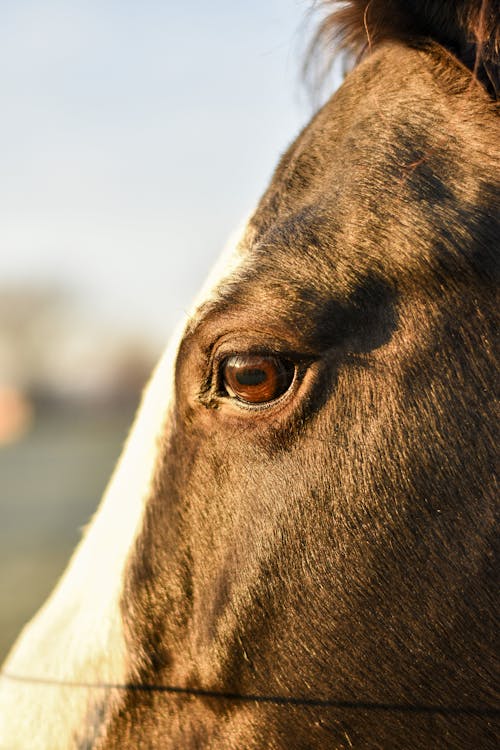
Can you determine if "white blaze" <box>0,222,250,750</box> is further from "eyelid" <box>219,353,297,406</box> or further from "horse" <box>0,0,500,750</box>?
"eyelid" <box>219,353,297,406</box>

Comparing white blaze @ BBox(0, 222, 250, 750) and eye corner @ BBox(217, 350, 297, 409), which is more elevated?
eye corner @ BBox(217, 350, 297, 409)

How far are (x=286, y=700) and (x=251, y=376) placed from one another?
0.72 m

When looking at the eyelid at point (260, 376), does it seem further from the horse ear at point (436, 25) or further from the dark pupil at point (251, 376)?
the horse ear at point (436, 25)

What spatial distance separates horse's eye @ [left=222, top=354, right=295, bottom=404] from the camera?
1925 mm

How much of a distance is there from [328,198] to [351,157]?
0.13 meters

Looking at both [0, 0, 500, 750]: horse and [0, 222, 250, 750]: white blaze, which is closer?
[0, 0, 500, 750]: horse

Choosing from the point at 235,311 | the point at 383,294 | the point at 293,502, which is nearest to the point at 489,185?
the point at 383,294

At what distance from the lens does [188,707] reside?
202 centimetres

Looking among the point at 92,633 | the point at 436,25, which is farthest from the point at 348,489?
the point at 436,25

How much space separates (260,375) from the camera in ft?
6.34

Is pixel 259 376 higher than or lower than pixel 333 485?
higher

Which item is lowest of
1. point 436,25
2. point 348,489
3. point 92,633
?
point 92,633

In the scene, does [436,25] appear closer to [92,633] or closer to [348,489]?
[348,489]

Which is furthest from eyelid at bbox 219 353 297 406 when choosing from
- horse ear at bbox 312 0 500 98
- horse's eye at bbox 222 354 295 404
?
horse ear at bbox 312 0 500 98
